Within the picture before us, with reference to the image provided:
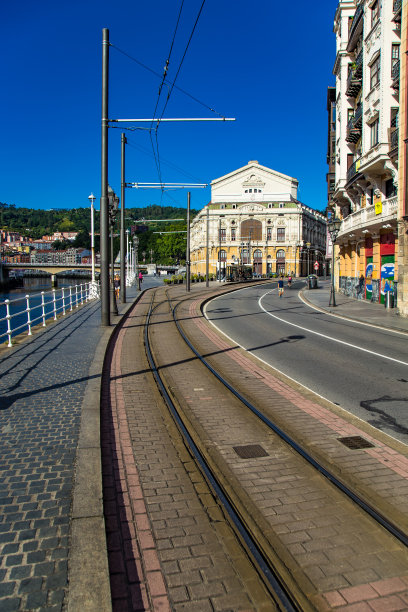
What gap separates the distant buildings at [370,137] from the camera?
2342cm

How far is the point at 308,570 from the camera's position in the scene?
336 centimetres

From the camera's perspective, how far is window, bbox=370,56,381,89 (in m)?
25.2

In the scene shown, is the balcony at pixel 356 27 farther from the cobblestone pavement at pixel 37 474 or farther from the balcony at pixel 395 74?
the cobblestone pavement at pixel 37 474

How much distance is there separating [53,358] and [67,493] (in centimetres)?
634

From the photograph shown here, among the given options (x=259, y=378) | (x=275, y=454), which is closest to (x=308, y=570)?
(x=275, y=454)

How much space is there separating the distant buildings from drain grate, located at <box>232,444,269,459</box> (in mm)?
18049

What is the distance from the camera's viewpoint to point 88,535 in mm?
3484

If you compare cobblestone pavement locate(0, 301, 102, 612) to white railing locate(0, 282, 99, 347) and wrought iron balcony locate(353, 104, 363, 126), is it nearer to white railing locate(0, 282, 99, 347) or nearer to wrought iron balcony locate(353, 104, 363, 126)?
white railing locate(0, 282, 99, 347)

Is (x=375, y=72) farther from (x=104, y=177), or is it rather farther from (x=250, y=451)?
(x=250, y=451)

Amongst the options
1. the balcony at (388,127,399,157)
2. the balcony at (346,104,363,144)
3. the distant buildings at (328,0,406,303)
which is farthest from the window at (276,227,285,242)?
the balcony at (388,127,399,157)

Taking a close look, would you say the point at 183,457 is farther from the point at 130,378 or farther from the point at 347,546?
the point at 130,378

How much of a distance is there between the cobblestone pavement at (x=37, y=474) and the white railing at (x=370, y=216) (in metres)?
18.7

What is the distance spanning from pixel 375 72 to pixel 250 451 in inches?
1054

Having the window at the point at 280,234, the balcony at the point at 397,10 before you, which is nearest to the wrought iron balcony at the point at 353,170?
the balcony at the point at 397,10
